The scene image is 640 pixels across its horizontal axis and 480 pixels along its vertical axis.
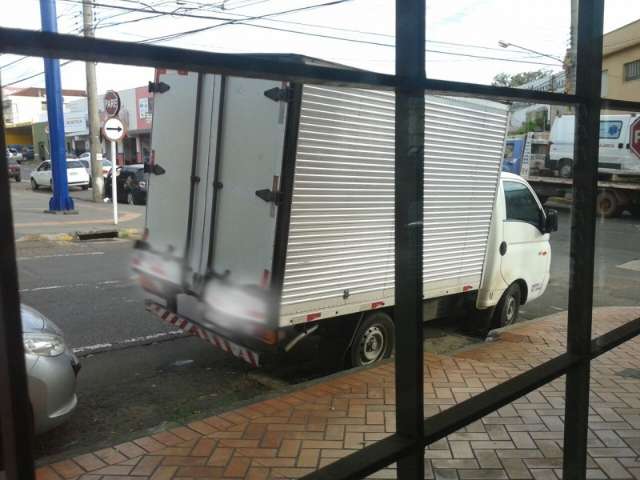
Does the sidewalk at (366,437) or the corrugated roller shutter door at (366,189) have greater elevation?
the corrugated roller shutter door at (366,189)

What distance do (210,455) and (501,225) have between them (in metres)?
3.95

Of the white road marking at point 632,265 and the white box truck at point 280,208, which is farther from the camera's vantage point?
the white road marking at point 632,265

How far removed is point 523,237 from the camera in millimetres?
6375

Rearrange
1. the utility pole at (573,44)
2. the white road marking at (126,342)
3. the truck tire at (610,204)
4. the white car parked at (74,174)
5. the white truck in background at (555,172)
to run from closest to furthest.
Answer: the utility pole at (573,44)
the white road marking at (126,342)
the white truck in background at (555,172)
the white car parked at (74,174)
the truck tire at (610,204)

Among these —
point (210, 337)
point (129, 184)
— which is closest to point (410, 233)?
point (210, 337)

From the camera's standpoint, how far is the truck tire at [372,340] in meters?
4.96

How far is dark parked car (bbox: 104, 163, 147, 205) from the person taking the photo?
14.8 meters

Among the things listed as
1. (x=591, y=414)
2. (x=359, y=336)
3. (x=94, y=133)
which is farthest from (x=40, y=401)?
(x=94, y=133)

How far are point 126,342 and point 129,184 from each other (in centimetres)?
1063

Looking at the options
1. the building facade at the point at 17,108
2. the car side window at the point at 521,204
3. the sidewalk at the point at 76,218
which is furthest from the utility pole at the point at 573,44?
the sidewalk at the point at 76,218

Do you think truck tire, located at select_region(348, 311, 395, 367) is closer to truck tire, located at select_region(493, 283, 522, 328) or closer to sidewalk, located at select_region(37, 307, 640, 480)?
sidewalk, located at select_region(37, 307, 640, 480)

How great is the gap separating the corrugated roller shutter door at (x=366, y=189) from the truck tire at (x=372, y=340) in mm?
313

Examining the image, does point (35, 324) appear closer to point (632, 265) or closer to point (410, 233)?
point (410, 233)

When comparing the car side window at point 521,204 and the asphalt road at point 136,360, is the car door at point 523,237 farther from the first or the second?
the asphalt road at point 136,360
